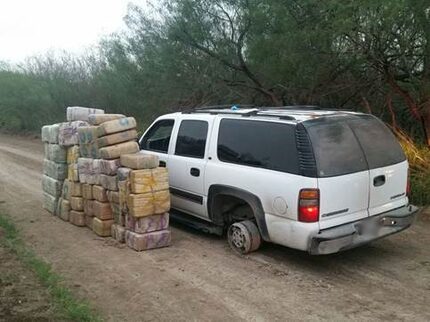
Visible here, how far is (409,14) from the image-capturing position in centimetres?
838

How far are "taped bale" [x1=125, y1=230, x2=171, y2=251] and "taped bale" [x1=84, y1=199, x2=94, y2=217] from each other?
3.19 ft

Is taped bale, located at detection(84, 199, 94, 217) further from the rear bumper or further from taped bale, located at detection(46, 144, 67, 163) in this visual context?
the rear bumper

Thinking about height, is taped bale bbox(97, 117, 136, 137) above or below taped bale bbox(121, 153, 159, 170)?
above

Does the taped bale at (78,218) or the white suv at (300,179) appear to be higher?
the white suv at (300,179)

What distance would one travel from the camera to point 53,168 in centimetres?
866

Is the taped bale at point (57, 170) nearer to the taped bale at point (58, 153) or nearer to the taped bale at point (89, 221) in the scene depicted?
the taped bale at point (58, 153)

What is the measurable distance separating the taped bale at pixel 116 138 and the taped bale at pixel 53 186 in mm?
1757

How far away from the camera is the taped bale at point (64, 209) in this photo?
8.34 meters

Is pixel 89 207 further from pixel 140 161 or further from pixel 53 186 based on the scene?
pixel 140 161

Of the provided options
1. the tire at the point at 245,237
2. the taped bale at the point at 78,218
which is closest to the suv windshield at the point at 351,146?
the tire at the point at 245,237

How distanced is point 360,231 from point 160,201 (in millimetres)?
2444

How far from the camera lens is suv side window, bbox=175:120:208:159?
7.15m

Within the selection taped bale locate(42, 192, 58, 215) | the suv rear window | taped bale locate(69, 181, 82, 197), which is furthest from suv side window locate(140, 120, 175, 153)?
taped bale locate(42, 192, 58, 215)

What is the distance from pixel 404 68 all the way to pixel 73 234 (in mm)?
6234
